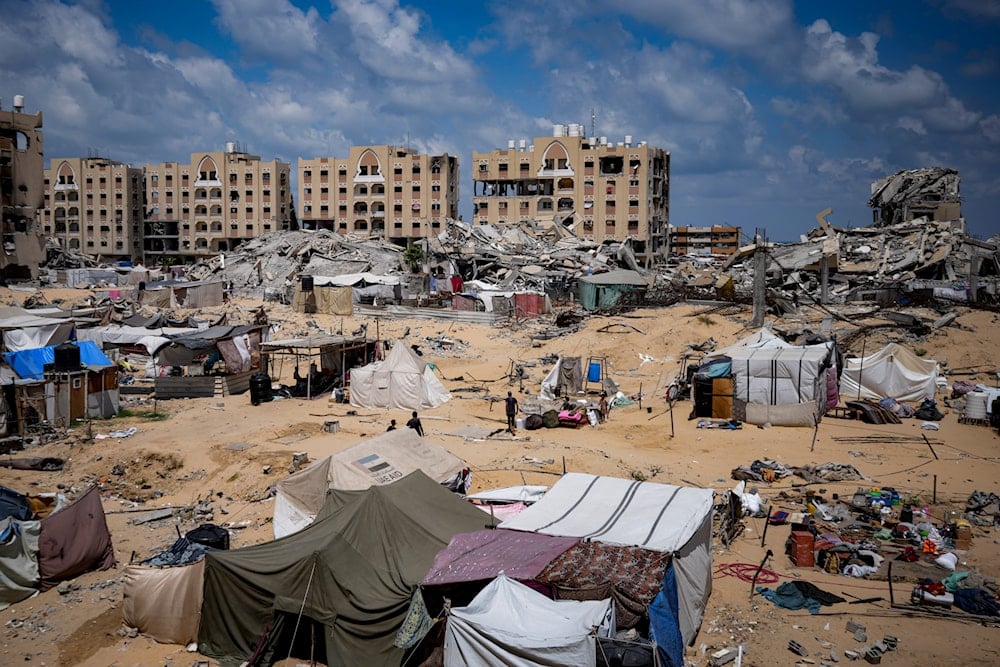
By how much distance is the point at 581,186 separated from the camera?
259ft

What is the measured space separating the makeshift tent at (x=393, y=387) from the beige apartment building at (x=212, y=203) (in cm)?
6862

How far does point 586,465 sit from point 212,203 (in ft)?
272

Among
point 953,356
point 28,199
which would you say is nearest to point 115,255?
point 28,199

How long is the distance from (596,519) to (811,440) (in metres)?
11.0

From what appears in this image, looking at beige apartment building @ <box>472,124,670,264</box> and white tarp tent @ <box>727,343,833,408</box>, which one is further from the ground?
beige apartment building @ <box>472,124,670,264</box>

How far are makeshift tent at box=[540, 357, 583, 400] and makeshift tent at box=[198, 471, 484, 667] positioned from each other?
14.3m

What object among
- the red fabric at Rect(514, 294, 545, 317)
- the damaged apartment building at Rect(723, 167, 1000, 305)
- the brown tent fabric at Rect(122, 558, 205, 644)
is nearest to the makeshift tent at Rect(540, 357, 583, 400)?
the brown tent fabric at Rect(122, 558, 205, 644)

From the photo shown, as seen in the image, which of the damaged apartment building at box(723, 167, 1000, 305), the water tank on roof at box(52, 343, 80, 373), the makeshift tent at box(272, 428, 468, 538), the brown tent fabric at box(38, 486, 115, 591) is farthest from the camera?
the damaged apartment building at box(723, 167, 1000, 305)

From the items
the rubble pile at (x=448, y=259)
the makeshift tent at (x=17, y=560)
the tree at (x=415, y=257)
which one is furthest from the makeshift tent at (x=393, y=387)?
the tree at (x=415, y=257)

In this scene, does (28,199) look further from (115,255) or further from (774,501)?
(774,501)

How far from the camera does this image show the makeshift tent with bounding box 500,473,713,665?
1059cm

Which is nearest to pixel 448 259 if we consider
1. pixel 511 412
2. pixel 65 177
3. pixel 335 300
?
pixel 335 300

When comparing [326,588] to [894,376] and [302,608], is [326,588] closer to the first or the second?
[302,608]

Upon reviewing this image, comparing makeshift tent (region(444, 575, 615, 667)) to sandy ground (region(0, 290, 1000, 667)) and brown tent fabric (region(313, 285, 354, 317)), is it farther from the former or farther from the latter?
brown tent fabric (region(313, 285, 354, 317))
